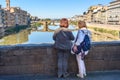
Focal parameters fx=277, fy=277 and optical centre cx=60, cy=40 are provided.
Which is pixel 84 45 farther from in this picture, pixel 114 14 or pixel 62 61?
pixel 114 14

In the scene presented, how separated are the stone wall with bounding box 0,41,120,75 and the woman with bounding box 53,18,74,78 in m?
0.39

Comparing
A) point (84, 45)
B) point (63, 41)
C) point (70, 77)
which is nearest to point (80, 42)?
point (84, 45)

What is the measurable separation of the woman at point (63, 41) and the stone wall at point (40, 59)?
392 millimetres

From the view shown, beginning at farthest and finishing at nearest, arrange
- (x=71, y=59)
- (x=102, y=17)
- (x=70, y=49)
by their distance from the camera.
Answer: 1. (x=102, y=17)
2. (x=71, y=59)
3. (x=70, y=49)

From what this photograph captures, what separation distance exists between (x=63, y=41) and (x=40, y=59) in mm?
910

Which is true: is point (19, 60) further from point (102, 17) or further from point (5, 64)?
point (102, 17)

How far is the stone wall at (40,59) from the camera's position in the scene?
714 cm

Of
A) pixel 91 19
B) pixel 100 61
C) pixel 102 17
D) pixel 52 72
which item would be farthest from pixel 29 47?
pixel 91 19

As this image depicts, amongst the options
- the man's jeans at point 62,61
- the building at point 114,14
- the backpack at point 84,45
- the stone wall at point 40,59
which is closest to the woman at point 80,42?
the backpack at point 84,45

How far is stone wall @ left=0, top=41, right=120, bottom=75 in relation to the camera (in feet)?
23.4

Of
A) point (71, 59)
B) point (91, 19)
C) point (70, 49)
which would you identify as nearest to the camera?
→ point (70, 49)

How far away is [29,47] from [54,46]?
0.69 m

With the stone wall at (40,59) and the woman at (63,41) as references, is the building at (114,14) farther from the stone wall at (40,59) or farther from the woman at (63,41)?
the woman at (63,41)

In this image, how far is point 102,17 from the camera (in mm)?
133875
